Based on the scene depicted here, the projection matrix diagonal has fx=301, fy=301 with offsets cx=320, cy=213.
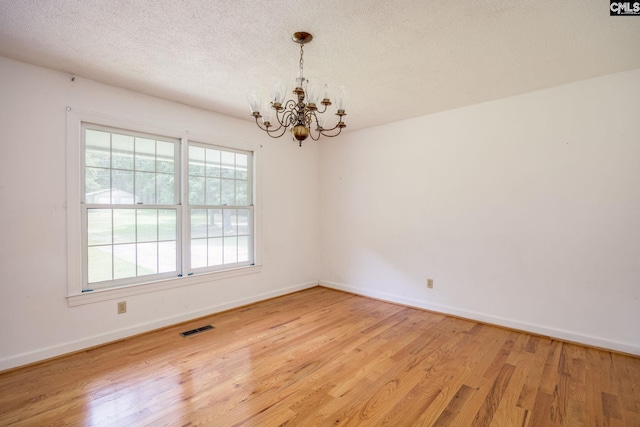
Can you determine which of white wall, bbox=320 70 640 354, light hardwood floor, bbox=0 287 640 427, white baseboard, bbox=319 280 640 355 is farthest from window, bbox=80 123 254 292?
white baseboard, bbox=319 280 640 355

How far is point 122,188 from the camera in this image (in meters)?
3.01

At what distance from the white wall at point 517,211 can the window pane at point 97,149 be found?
120 inches

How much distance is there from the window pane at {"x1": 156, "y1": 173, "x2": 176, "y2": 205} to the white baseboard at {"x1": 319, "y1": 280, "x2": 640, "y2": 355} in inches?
113

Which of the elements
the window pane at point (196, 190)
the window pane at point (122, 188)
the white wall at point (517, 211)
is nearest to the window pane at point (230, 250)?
the window pane at point (196, 190)

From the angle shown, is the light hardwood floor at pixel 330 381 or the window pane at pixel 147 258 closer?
the light hardwood floor at pixel 330 381

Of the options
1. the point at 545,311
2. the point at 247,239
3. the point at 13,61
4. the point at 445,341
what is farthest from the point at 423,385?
the point at 13,61

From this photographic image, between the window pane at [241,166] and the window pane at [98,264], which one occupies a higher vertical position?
the window pane at [241,166]

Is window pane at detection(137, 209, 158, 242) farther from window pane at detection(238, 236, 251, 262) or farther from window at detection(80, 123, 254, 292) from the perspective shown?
window pane at detection(238, 236, 251, 262)

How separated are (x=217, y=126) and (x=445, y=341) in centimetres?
351

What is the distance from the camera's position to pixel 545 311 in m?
3.03

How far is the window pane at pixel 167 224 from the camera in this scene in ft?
10.8

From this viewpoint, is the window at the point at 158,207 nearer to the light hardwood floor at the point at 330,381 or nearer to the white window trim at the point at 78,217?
the white window trim at the point at 78,217

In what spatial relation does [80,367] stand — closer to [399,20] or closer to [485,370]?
[485,370]

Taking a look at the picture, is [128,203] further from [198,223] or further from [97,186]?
[198,223]
